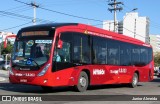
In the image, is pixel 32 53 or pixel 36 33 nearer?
pixel 32 53

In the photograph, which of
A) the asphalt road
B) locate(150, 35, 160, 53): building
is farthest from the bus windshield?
locate(150, 35, 160, 53): building

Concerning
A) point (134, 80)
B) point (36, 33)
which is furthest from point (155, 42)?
point (36, 33)

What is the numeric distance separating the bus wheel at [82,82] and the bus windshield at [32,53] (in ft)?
8.00

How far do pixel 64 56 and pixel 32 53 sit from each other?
1415mm

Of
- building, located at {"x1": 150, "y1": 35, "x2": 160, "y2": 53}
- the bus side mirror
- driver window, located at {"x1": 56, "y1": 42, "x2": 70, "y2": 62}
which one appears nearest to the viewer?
the bus side mirror

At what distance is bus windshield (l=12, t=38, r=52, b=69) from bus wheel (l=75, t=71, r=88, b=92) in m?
2.44

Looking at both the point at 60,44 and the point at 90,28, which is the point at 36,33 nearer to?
the point at 60,44

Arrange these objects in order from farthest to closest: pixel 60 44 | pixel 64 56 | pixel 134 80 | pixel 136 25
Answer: pixel 136 25, pixel 134 80, pixel 64 56, pixel 60 44

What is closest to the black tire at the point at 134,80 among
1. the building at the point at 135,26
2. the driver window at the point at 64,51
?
the driver window at the point at 64,51

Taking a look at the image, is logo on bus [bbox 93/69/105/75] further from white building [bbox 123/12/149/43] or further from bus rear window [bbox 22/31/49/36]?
white building [bbox 123/12/149/43]

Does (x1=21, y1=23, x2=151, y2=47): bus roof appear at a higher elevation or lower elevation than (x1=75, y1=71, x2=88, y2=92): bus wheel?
higher

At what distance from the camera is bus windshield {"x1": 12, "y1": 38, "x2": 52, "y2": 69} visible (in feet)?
51.0

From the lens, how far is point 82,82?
17359 millimetres

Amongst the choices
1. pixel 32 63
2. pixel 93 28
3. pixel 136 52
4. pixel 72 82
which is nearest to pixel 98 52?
pixel 93 28
